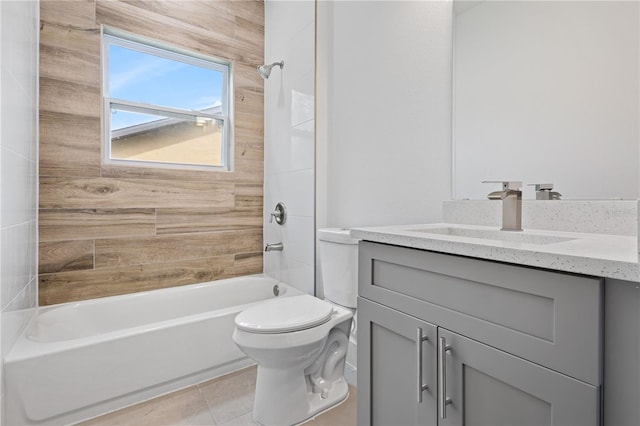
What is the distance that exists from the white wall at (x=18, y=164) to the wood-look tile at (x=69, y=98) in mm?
94

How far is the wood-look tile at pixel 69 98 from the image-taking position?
1912 mm

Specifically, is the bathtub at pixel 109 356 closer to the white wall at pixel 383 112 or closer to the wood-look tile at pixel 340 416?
the wood-look tile at pixel 340 416

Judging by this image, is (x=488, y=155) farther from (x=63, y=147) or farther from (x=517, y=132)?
(x=63, y=147)

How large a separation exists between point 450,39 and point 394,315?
4.45 ft

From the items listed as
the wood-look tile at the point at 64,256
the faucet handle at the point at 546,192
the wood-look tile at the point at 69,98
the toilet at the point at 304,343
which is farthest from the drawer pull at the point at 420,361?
the wood-look tile at the point at 69,98

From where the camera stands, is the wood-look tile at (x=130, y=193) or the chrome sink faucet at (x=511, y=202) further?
the wood-look tile at (x=130, y=193)

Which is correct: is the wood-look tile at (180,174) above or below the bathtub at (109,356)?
above

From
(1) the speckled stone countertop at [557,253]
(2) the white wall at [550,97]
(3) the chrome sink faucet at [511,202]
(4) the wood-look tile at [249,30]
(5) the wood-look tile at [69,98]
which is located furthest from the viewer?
(4) the wood-look tile at [249,30]

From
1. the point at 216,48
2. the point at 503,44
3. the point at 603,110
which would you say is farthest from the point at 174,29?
the point at 603,110

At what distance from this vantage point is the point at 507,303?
71cm

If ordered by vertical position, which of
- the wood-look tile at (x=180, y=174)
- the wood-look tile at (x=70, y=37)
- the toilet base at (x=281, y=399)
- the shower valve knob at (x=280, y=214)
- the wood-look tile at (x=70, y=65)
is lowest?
the toilet base at (x=281, y=399)

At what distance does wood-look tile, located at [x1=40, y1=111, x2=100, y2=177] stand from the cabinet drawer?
2014 millimetres

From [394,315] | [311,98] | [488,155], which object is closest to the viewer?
[394,315]

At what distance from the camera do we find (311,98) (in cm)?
211
